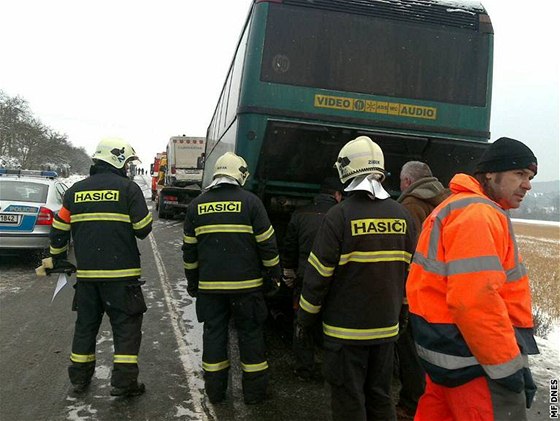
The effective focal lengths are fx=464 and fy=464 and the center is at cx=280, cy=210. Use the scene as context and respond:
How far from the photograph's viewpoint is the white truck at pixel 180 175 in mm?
17734

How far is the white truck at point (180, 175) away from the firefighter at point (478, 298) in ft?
52.0

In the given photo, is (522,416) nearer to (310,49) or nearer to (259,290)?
(259,290)

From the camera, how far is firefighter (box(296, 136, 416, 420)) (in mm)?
2873

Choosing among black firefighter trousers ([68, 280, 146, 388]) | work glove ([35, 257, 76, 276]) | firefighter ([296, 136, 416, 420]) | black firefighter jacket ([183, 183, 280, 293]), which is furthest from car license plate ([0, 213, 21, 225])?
firefighter ([296, 136, 416, 420])

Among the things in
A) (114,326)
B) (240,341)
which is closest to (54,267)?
(114,326)

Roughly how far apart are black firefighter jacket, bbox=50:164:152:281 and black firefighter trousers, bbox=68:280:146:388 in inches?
4.2

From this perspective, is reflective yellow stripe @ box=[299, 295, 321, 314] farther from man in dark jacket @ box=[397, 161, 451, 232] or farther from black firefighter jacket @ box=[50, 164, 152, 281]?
black firefighter jacket @ box=[50, 164, 152, 281]

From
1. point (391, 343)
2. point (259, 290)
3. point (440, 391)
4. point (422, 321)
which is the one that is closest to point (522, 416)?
point (440, 391)

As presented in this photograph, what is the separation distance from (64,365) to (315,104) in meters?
3.52

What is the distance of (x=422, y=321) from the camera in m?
2.14

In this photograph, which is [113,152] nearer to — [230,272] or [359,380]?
[230,272]

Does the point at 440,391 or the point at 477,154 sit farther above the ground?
the point at 477,154

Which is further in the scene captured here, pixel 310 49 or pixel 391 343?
pixel 310 49

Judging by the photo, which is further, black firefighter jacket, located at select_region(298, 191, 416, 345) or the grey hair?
the grey hair
